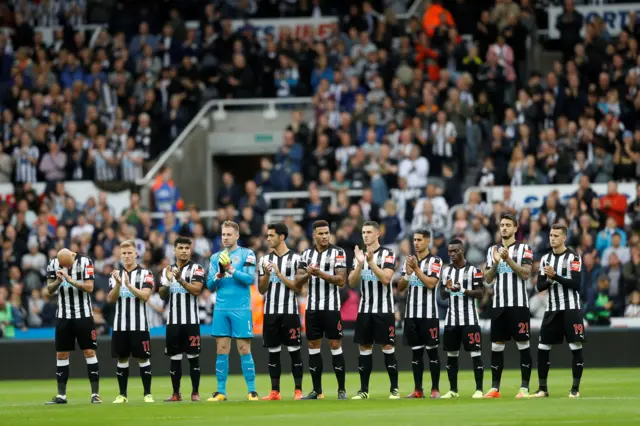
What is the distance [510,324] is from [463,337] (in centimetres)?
71

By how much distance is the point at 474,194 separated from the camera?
25594 mm

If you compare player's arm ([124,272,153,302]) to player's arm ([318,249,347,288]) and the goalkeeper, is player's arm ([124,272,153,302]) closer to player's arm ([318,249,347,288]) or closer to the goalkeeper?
the goalkeeper

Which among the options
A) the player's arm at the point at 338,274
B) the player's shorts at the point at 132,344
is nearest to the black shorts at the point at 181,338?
the player's shorts at the point at 132,344

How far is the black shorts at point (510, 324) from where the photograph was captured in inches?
648

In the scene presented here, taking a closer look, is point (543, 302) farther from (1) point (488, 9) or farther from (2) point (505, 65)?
(1) point (488, 9)

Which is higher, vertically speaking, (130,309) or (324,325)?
(130,309)

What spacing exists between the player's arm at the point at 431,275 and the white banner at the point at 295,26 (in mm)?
15132

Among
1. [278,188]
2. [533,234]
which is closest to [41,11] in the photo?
[278,188]

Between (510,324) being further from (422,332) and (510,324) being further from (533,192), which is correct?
(533,192)

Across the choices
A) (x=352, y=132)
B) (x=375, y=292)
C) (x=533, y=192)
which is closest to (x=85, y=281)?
(x=375, y=292)

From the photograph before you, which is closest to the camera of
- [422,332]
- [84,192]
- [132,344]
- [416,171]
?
[422,332]

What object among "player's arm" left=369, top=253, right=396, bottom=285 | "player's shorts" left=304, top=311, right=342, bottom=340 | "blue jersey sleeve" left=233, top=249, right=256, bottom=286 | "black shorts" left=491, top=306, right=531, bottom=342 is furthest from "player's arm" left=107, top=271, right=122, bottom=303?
"black shorts" left=491, top=306, right=531, bottom=342

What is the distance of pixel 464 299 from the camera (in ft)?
55.9

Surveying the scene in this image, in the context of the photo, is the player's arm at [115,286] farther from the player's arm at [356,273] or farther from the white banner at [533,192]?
the white banner at [533,192]
